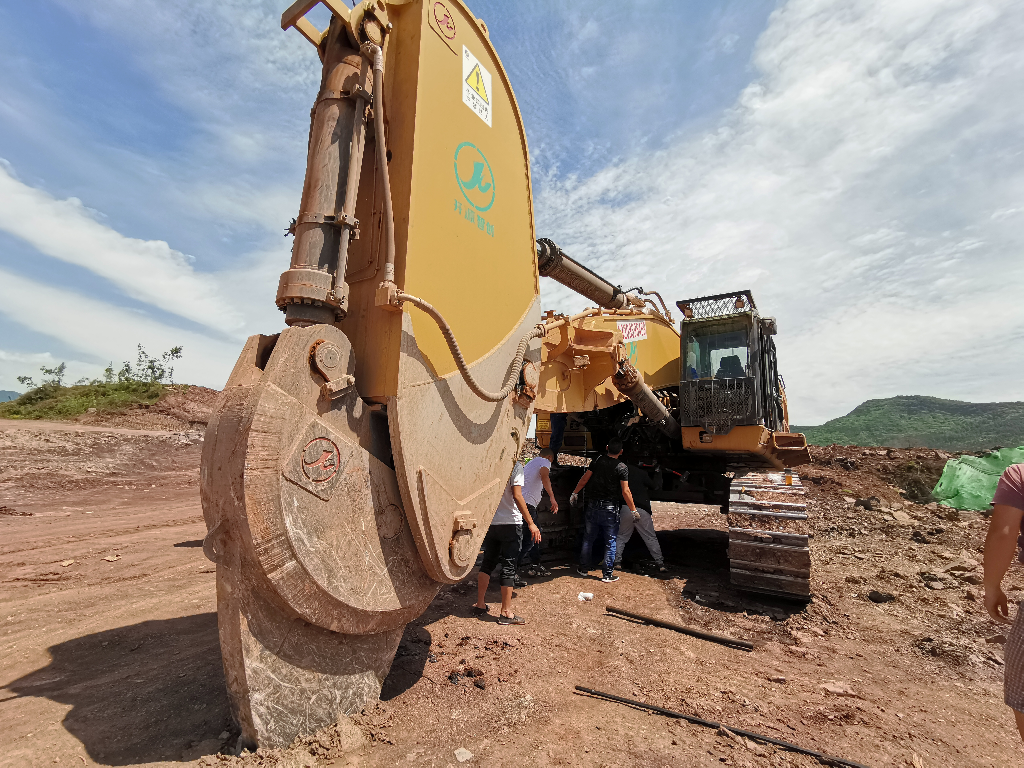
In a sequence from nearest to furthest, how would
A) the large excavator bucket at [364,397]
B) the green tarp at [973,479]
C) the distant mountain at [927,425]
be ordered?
the large excavator bucket at [364,397] < the green tarp at [973,479] < the distant mountain at [927,425]

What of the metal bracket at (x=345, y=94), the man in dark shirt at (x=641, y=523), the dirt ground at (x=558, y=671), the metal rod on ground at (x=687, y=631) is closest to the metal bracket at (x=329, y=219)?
the metal bracket at (x=345, y=94)

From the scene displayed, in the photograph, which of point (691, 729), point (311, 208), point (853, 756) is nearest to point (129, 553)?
point (311, 208)

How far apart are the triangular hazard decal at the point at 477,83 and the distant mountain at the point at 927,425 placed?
21372 millimetres

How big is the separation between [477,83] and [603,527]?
4946 mm

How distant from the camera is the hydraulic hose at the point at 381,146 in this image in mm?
2393

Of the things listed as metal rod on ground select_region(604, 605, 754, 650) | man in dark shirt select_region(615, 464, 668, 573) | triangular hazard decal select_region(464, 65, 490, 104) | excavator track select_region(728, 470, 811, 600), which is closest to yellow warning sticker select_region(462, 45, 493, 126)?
triangular hazard decal select_region(464, 65, 490, 104)

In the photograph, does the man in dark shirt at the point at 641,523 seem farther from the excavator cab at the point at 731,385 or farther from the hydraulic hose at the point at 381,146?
the hydraulic hose at the point at 381,146

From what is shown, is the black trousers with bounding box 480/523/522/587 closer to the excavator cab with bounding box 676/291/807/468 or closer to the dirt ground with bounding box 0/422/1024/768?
the dirt ground with bounding box 0/422/1024/768

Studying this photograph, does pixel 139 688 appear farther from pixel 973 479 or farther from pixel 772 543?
pixel 973 479

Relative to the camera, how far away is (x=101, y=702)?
2637mm

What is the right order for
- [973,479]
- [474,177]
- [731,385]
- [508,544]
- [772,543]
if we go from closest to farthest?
[474,177]
[508,544]
[772,543]
[731,385]
[973,479]

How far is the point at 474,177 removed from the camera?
3.00 m

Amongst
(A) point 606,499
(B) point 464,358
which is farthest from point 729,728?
(A) point 606,499

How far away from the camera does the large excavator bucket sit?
2.02 m
